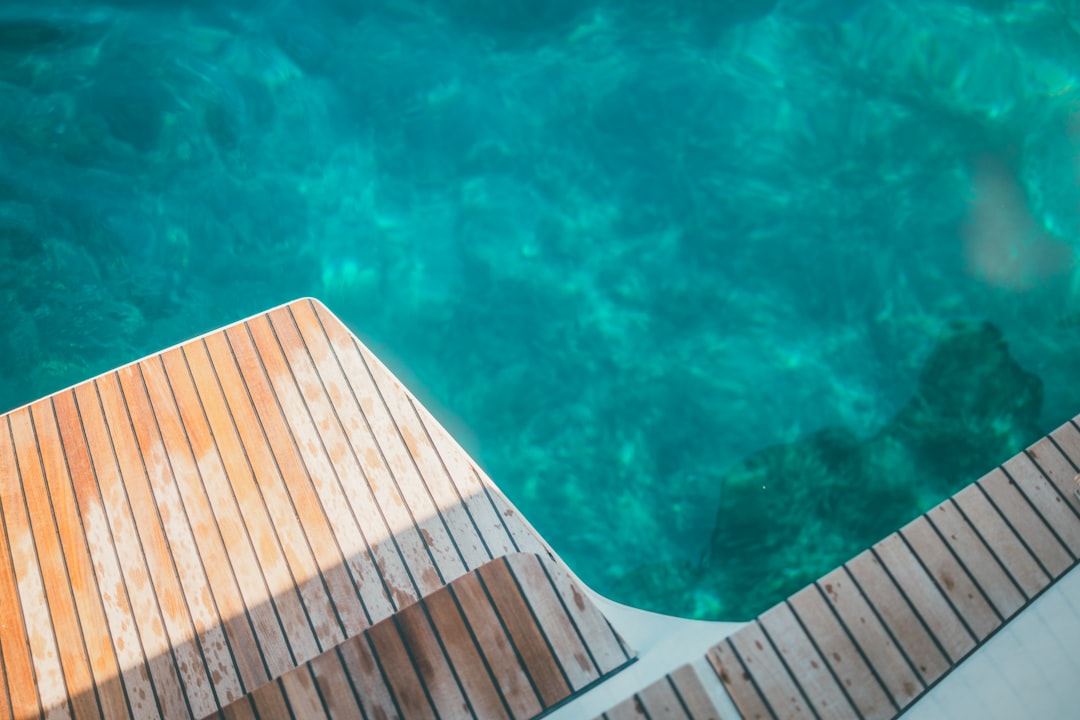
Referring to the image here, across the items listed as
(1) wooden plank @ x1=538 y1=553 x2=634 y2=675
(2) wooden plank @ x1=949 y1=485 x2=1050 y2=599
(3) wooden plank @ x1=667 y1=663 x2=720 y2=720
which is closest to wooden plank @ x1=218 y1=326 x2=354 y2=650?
(1) wooden plank @ x1=538 y1=553 x2=634 y2=675

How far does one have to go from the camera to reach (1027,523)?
3434 mm

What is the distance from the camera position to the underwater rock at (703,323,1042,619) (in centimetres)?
400

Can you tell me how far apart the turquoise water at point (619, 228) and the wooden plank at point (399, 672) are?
1.14 metres

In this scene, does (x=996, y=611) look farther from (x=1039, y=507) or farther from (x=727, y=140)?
(x=727, y=140)

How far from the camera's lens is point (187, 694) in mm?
3215

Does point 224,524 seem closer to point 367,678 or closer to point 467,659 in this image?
point 367,678

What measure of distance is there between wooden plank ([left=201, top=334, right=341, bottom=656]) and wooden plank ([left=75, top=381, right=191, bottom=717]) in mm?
466

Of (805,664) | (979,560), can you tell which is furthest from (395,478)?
(979,560)

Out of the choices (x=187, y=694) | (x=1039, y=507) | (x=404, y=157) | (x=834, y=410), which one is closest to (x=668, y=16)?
(x=404, y=157)

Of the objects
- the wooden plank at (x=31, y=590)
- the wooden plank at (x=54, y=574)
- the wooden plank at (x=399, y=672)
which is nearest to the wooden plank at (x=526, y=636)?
the wooden plank at (x=399, y=672)

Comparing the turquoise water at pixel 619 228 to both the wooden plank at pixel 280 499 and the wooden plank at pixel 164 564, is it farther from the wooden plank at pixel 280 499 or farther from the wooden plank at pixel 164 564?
the wooden plank at pixel 164 564

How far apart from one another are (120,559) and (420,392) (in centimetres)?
170

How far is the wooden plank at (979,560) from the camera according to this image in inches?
130

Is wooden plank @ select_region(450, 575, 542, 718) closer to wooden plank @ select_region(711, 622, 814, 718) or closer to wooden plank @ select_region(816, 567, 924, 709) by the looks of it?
wooden plank @ select_region(711, 622, 814, 718)
